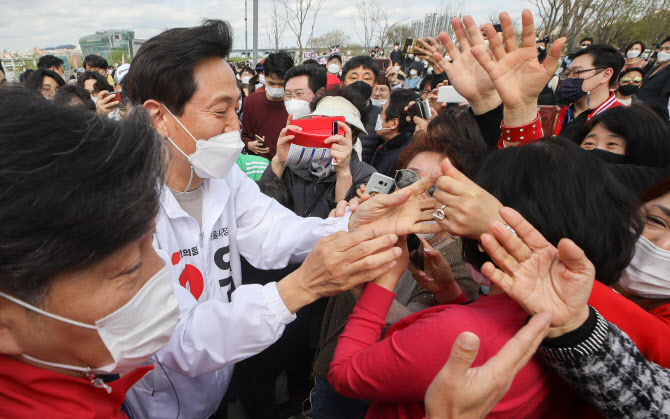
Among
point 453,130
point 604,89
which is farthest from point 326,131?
point 604,89

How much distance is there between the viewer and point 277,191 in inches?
104

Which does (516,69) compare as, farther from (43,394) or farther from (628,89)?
(628,89)

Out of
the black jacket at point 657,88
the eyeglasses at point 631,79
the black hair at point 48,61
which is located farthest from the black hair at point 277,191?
the black hair at point 48,61

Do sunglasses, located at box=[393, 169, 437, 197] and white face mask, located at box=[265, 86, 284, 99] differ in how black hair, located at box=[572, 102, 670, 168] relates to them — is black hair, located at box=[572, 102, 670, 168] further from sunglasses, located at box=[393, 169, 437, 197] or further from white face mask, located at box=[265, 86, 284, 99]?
white face mask, located at box=[265, 86, 284, 99]

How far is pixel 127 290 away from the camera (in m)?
0.96

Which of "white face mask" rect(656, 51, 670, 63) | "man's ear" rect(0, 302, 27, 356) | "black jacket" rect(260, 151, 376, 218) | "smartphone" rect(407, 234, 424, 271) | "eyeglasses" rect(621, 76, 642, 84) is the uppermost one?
"white face mask" rect(656, 51, 670, 63)

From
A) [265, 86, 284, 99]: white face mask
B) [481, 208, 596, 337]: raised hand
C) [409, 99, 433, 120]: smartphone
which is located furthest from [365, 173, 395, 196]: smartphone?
[265, 86, 284, 99]: white face mask

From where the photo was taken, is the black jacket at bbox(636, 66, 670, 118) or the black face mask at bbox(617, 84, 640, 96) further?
the black jacket at bbox(636, 66, 670, 118)

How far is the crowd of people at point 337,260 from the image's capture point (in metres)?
0.81

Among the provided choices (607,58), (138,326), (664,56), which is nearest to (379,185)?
(138,326)

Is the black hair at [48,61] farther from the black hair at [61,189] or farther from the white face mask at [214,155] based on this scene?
the black hair at [61,189]

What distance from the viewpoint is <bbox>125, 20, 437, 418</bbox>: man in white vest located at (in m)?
1.35

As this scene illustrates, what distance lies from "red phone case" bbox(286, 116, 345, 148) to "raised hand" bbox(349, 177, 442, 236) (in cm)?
108

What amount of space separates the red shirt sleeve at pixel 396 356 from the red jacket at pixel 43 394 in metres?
0.72
